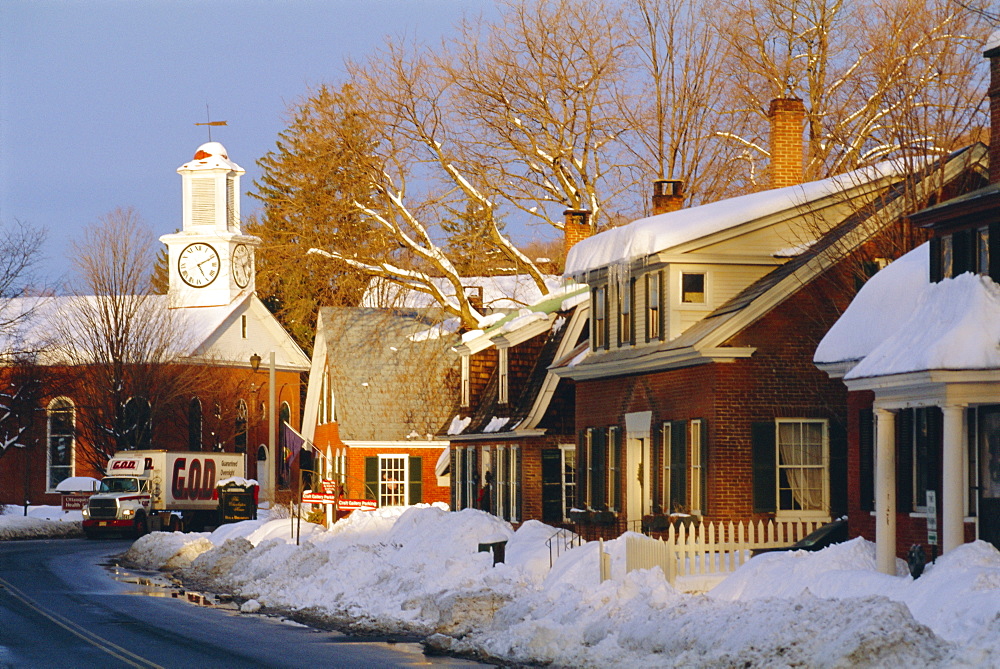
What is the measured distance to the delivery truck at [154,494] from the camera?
5288 centimetres

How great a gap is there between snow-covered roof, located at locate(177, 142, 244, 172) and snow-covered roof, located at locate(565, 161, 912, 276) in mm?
51254

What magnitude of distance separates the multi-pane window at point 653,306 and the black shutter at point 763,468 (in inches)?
130

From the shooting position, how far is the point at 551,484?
1374 inches

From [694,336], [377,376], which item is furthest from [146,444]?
[694,336]

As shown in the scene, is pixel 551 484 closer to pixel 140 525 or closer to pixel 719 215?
pixel 719 215

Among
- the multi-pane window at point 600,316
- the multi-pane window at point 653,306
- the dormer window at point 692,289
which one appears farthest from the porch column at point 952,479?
the multi-pane window at point 600,316

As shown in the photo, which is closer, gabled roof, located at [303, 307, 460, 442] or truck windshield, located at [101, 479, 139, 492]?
gabled roof, located at [303, 307, 460, 442]

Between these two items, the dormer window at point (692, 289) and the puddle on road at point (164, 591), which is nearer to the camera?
the puddle on road at point (164, 591)

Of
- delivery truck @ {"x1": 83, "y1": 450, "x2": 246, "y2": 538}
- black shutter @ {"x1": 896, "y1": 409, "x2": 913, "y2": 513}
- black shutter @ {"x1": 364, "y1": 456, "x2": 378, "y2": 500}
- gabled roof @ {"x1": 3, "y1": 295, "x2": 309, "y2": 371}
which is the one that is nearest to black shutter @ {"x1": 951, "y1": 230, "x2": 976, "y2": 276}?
black shutter @ {"x1": 896, "y1": 409, "x2": 913, "y2": 513}

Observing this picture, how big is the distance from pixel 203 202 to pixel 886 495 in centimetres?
6299

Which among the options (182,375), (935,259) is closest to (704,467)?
(935,259)

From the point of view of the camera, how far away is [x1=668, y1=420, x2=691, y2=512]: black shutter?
2681cm

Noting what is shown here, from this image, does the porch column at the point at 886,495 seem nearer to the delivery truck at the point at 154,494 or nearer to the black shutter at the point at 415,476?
the black shutter at the point at 415,476

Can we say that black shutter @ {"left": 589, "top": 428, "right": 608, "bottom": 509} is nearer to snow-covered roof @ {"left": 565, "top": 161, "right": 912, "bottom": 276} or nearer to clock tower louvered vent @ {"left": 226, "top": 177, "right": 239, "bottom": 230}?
snow-covered roof @ {"left": 565, "top": 161, "right": 912, "bottom": 276}
